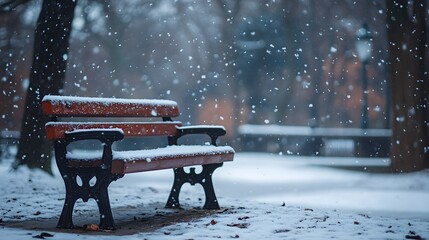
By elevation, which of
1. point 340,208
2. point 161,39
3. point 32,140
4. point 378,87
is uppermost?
point 161,39

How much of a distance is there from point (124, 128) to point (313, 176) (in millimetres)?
5783

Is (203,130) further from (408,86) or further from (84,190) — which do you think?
(408,86)

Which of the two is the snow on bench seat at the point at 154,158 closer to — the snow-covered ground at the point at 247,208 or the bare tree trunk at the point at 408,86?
the snow-covered ground at the point at 247,208

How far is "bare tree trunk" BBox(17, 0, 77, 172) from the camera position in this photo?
356 inches

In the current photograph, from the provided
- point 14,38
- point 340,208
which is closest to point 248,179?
point 340,208

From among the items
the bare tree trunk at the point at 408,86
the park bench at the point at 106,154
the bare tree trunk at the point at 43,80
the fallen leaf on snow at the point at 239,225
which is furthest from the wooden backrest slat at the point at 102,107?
the bare tree trunk at the point at 408,86

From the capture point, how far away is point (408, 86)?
1113 centimetres

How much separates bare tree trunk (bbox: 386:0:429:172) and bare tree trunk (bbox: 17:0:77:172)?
18.5ft

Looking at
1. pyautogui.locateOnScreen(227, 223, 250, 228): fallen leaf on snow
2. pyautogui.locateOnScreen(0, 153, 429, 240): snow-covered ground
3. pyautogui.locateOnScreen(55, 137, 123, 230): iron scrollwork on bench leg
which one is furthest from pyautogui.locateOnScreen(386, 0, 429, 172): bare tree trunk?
pyautogui.locateOnScreen(55, 137, 123, 230): iron scrollwork on bench leg

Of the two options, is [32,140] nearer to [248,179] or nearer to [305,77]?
[248,179]

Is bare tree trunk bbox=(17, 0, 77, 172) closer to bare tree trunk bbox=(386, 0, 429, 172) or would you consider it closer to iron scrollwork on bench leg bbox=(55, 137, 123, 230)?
iron scrollwork on bench leg bbox=(55, 137, 123, 230)

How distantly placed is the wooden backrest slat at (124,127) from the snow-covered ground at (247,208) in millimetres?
775

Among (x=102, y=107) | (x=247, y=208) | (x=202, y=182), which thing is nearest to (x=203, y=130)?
(x=202, y=182)

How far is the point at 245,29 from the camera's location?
33.0 m
